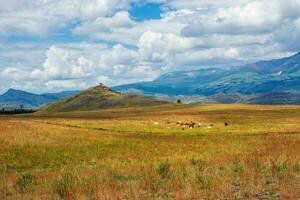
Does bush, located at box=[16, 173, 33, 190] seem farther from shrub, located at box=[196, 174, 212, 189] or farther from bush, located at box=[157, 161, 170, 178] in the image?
shrub, located at box=[196, 174, 212, 189]

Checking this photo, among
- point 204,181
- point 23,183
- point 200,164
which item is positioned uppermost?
point 204,181

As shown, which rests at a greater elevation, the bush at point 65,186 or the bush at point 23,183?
the bush at point 65,186

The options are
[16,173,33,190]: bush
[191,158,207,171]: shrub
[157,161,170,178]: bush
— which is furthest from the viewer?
[191,158,207,171]: shrub

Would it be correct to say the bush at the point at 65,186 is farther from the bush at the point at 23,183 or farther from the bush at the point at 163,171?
the bush at the point at 163,171

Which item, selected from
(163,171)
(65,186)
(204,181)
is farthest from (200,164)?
(65,186)

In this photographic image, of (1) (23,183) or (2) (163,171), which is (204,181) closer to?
(2) (163,171)

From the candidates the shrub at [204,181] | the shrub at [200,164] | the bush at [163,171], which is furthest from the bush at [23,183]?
the shrub at [200,164]

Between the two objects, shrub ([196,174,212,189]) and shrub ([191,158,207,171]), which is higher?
shrub ([196,174,212,189])

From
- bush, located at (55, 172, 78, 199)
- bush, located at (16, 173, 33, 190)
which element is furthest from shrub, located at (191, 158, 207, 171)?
bush, located at (16, 173, 33, 190)

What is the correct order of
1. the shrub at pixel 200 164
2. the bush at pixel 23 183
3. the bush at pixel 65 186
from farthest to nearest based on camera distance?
the shrub at pixel 200 164
the bush at pixel 23 183
the bush at pixel 65 186

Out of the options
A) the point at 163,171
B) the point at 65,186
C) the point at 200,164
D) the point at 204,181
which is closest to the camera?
the point at 65,186

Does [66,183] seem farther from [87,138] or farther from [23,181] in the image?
[87,138]

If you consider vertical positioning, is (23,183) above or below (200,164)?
above

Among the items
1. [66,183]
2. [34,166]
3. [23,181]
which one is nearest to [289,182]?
[66,183]
